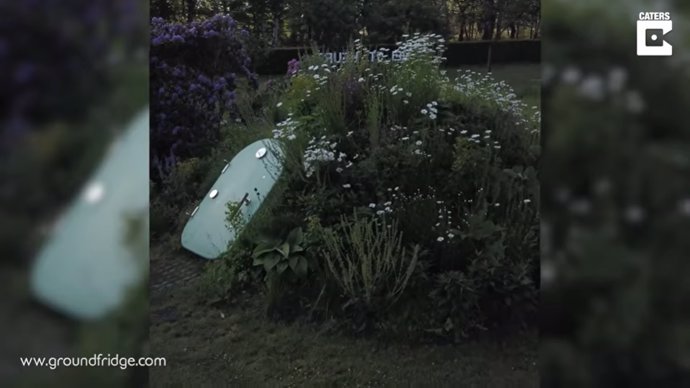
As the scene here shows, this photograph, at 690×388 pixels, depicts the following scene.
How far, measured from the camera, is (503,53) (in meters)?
3.80

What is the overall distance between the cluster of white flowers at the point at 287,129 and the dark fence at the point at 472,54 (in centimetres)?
27

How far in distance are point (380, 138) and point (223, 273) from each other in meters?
1.07

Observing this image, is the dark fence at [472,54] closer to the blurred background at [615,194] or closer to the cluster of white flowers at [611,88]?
the blurred background at [615,194]

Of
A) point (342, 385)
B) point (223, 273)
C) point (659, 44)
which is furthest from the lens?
point (223, 273)

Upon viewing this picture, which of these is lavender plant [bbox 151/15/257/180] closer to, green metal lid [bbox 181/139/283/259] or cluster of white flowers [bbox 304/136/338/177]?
green metal lid [bbox 181/139/283/259]

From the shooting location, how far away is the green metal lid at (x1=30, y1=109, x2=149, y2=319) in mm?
3598

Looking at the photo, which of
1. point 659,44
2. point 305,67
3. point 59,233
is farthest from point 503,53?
point 59,233

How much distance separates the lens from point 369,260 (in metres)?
3.86

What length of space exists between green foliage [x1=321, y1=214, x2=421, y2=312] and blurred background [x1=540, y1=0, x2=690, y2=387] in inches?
27.9

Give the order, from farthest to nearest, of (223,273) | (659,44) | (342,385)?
(223,273), (342,385), (659,44)

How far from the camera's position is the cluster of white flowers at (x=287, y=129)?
4.09 meters

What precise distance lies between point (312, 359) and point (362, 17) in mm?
1700

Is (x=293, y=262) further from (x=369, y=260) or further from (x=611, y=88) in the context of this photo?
(x=611, y=88)

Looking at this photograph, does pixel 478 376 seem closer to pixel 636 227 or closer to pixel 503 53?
pixel 636 227
